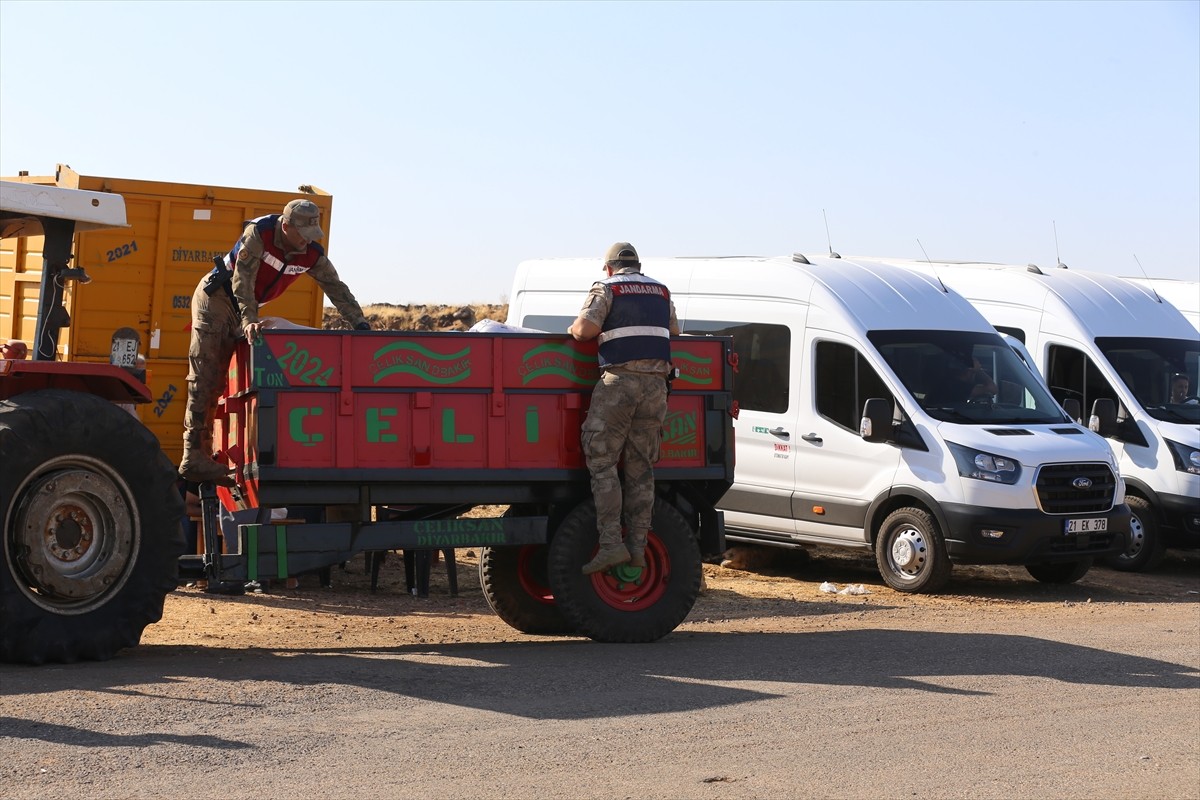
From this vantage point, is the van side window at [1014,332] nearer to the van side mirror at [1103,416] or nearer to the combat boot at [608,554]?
the van side mirror at [1103,416]

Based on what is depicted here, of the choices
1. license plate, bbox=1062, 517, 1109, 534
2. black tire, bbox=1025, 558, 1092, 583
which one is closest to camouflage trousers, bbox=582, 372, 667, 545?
license plate, bbox=1062, 517, 1109, 534

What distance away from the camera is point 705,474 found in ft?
33.3

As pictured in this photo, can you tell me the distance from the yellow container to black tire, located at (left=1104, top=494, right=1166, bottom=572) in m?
7.94

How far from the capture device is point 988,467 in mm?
12938

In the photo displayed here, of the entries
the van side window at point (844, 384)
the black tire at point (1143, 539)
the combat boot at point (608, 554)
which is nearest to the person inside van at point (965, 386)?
the van side window at point (844, 384)

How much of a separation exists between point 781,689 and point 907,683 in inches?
31.5

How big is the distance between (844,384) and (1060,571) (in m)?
2.63

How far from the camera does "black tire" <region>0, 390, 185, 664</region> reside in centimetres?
809

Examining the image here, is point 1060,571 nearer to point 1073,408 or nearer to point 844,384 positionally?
point 1073,408

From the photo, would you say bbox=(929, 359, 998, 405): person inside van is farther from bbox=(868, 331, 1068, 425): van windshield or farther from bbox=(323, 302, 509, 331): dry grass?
bbox=(323, 302, 509, 331): dry grass

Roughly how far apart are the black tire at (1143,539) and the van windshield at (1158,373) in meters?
0.85

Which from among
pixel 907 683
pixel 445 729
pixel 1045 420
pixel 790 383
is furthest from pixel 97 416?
pixel 1045 420

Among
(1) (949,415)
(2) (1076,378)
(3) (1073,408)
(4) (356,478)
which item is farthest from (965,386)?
(4) (356,478)

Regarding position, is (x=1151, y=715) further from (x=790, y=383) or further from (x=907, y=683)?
(x=790, y=383)
